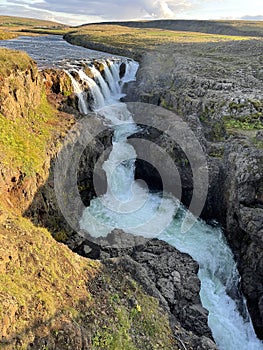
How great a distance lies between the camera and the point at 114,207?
2009cm

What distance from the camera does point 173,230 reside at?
18203mm

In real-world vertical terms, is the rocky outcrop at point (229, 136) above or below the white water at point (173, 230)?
above

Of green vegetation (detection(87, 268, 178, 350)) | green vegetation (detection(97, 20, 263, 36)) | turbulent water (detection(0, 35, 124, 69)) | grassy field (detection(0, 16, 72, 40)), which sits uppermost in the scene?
green vegetation (detection(97, 20, 263, 36))

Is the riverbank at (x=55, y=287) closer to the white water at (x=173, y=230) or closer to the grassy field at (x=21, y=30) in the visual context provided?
the white water at (x=173, y=230)

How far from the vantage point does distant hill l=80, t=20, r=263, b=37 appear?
103 metres

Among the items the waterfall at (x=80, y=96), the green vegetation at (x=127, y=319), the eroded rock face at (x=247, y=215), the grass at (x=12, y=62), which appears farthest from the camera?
the waterfall at (x=80, y=96)

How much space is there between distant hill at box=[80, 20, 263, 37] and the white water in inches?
3377

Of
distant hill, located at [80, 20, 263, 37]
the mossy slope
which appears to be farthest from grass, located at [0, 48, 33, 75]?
distant hill, located at [80, 20, 263, 37]

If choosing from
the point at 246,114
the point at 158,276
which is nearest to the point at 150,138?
the point at 246,114

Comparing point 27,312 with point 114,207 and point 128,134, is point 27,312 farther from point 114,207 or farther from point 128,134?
point 128,134

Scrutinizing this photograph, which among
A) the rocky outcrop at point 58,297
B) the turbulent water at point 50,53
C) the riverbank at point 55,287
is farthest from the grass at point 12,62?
the turbulent water at point 50,53

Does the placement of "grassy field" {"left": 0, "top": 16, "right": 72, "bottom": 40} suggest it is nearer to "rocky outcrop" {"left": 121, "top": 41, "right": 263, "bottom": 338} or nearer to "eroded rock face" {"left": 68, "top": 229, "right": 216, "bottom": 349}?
"rocky outcrop" {"left": 121, "top": 41, "right": 263, "bottom": 338}

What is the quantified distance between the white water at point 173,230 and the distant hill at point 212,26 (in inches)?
3377

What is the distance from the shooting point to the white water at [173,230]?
1336 cm
